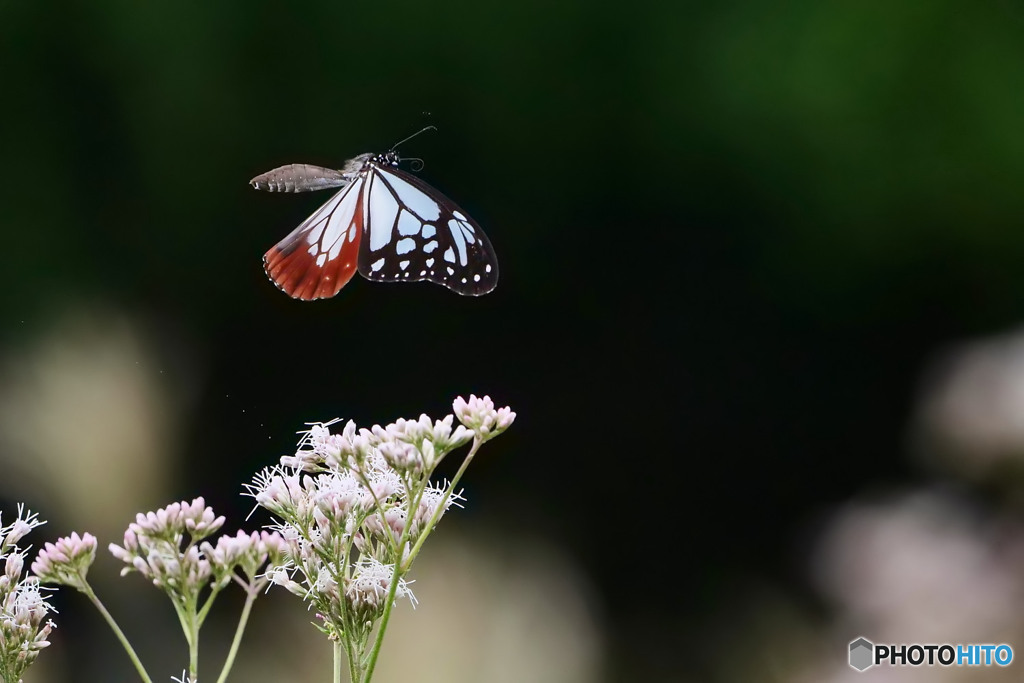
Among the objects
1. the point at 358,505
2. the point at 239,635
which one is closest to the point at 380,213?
the point at 358,505

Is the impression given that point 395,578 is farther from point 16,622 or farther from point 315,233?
point 315,233

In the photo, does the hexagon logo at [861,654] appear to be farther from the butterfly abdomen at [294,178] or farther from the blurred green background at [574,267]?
the butterfly abdomen at [294,178]

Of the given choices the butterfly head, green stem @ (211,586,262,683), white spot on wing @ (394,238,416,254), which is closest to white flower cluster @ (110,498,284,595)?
green stem @ (211,586,262,683)

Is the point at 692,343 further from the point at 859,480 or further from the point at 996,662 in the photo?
the point at 996,662

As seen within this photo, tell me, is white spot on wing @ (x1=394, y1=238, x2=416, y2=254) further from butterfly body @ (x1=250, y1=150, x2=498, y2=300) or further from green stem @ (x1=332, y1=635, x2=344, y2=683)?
green stem @ (x1=332, y1=635, x2=344, y2=683)

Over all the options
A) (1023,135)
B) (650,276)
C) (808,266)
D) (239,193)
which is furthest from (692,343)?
(239,193)

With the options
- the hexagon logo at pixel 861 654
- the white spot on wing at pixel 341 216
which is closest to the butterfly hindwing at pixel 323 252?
the white spot on wing at pixel 341 216
